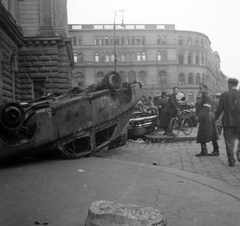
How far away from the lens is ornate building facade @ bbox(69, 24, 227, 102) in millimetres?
61406

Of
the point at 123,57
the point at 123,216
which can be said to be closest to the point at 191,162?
the point at 123,216

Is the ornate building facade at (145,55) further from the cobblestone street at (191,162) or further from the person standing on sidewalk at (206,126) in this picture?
the person standing on sidewalk at (206,126)

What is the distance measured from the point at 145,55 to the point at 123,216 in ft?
208

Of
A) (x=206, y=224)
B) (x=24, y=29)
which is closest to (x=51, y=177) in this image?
(x=206, y=224)

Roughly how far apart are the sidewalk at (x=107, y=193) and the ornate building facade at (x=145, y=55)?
175 feet

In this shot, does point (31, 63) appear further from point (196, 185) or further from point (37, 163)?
point (196, 185)

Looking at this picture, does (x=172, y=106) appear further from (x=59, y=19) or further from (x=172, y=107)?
(x=59, y=19)

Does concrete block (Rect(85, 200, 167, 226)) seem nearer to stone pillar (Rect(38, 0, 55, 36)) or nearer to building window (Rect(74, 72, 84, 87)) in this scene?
stone pillar (Rect(38, 0, 55, 36))

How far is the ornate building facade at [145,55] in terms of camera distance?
201ft

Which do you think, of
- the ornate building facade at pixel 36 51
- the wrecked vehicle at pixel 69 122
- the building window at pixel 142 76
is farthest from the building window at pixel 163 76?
the wrecked vehicle at pixel 69 122

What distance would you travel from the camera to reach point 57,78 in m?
21.7

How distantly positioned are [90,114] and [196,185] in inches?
138

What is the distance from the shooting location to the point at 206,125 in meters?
8.30

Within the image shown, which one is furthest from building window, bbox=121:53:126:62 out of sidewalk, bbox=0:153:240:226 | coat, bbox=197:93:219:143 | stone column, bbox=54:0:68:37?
sidewalk, bbox=0:153:240:226
